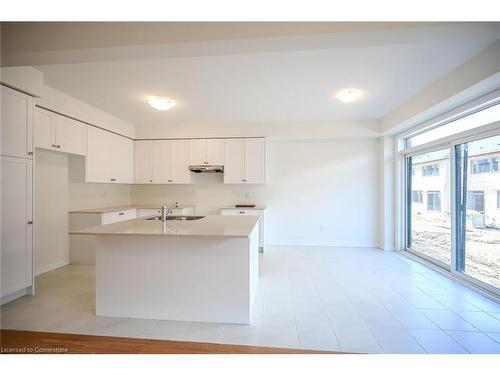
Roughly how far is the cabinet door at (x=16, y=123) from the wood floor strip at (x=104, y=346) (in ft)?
6.10

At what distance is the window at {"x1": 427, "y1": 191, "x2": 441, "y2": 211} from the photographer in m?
3.83

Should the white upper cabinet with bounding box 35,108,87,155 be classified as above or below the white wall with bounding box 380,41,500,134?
below

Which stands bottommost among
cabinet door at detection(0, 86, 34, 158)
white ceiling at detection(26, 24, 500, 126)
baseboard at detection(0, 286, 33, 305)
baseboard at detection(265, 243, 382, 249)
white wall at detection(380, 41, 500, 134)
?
baseboard at detection(265, 243, 382, 249)

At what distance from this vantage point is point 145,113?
439cm

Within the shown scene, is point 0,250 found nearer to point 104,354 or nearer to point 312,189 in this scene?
point 104,354

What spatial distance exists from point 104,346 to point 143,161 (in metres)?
4.04

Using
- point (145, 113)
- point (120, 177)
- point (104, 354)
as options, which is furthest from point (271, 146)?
point (104, 354)

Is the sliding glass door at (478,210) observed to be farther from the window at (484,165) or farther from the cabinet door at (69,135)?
the cabinet door at (69,135)

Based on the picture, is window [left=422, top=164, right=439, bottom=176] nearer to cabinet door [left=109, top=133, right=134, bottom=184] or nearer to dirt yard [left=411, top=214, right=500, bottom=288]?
dirt yard [left=411, top=214, right=500, bottom=288]

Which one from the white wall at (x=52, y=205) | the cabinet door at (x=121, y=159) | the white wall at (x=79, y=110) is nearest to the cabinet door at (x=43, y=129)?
the white wall at (x=79, y=110)

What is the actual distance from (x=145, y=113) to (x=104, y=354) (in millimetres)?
3807

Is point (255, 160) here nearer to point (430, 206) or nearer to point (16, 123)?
point (430, 206)

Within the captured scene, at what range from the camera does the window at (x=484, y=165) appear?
9.03 ft

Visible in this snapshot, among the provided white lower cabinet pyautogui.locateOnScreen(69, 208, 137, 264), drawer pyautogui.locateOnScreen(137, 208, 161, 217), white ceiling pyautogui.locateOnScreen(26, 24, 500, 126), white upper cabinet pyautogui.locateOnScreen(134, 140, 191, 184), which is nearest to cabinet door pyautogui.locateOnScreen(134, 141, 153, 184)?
white upper cabinet pyautogui.locateOnScreen(134, 140, 191, 184)
